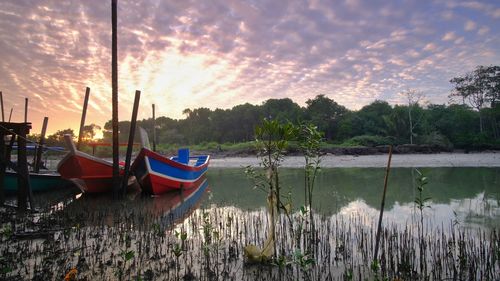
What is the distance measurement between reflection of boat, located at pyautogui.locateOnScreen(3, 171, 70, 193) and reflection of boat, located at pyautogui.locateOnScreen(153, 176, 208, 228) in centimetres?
560

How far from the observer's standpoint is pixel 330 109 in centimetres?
5138

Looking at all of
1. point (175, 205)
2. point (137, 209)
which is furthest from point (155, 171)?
point (137, 209)

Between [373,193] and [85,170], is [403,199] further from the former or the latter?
[85,170]

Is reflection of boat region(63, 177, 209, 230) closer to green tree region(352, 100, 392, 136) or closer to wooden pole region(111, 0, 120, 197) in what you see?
wooden pole region(111, 0, 120, 197)

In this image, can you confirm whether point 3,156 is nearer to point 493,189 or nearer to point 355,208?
point 355,208

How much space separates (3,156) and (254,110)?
49.6 meters

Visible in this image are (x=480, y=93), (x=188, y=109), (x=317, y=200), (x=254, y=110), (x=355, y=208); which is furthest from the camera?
(x=188, y=109)

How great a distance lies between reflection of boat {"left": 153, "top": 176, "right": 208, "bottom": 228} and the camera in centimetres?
879

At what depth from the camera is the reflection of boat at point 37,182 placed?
1354 cm

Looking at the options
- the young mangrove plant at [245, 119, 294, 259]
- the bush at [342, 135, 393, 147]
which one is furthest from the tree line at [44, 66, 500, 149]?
the young mangrove plant at [245, 119, 294, 259]

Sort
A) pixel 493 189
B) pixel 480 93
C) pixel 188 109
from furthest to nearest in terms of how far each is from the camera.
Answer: pixel 188 109 < pixel 480 93 < pixel 493 189

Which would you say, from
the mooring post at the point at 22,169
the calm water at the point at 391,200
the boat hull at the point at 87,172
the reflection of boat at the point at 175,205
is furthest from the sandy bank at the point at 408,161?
the mooring post at the point at 22,169

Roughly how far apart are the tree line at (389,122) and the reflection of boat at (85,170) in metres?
26.9

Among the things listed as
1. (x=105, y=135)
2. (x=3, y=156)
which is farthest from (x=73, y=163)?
(x=105, y=135)
